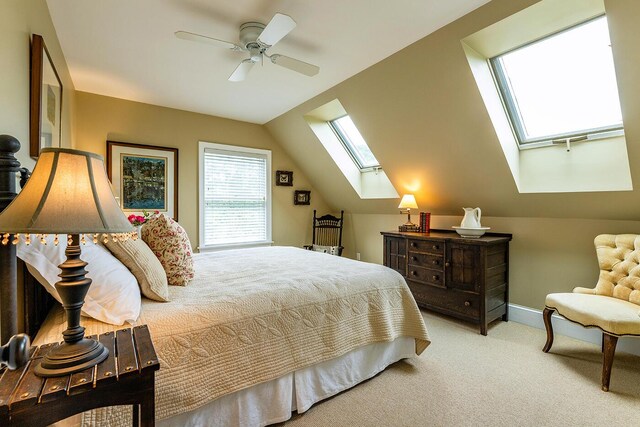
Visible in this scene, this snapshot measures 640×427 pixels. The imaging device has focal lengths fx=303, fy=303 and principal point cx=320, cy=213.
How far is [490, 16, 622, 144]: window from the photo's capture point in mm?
2234

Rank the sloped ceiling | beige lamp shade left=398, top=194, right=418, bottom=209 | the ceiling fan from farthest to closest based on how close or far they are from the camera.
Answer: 1. beige lamp shade left=398, top=194, right=418, bottom=209
2. the sloped ceiling
3. the ceiling fan

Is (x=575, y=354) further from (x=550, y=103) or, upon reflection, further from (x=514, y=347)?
(x=550, y=103)

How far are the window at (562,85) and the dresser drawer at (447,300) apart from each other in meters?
1.64

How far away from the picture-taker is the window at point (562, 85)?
223 cm

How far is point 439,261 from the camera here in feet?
10.6

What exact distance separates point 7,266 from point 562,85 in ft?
11.8

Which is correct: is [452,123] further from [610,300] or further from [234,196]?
[234,196]

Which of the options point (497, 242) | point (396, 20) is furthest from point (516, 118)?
point (396, 20)

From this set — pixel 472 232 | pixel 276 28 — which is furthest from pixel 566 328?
pixel 276 28

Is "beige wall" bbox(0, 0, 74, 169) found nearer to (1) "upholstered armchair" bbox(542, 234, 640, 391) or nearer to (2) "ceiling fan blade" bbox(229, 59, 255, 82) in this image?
(2) "ceiling fan blade" bbox(229, 59, 255, 82)

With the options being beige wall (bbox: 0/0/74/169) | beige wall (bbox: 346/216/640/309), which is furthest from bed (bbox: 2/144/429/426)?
beige wall (bbox: 346/216/640/309)

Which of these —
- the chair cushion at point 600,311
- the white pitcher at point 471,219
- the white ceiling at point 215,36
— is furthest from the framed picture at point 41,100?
the chair cushion at point 600,311

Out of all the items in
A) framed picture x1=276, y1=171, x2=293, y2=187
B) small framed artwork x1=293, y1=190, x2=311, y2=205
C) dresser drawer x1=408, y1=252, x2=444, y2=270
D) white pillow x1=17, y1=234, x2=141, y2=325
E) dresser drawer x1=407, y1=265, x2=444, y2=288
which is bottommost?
dresser drawer x1=407, y1=265, x2=444, y2=288

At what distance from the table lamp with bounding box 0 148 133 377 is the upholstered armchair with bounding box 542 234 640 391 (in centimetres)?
278
